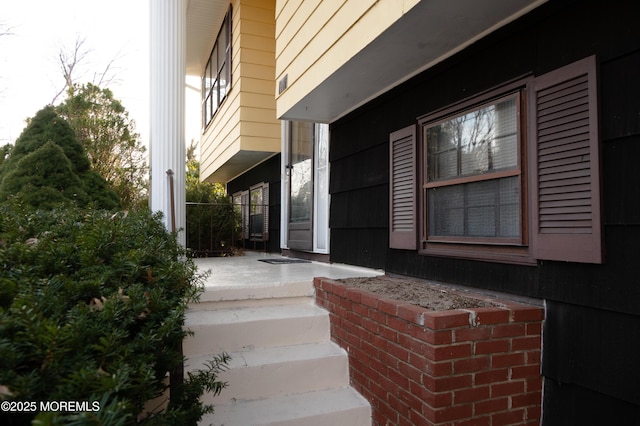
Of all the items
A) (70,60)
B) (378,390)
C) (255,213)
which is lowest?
(378,390)

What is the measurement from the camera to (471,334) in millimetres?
1798

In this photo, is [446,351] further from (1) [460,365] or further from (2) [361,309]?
(2) [361,309]

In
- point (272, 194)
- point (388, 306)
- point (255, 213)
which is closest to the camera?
point (388, 306)

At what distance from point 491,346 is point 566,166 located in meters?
0.86

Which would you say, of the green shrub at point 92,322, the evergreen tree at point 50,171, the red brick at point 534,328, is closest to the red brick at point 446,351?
the red brick at point 534,328

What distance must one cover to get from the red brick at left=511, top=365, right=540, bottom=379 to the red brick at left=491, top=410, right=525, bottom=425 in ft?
0.53

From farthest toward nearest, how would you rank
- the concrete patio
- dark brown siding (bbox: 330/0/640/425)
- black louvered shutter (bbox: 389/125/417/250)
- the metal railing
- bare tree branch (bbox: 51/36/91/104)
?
bare tree branch (bbox: 51/36/91/104) → the metal railing → black louvered shutter (bbox: 389/125/417/250) → the concrete patio → dark brown siding (bbox: 330/0/640/425)

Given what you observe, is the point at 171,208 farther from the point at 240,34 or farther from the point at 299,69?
the point at 240,34

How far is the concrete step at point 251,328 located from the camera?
7.89 ft

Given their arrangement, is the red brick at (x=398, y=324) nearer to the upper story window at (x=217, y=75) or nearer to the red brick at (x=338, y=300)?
the red brick at (x=338, y=300)

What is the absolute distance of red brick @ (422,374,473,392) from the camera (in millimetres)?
1721

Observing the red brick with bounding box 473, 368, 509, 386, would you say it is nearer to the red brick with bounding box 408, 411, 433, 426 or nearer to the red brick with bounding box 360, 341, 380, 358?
the red brick with bounding box 408, 411, 433, 426

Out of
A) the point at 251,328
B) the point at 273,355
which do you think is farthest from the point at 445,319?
the point at 251,328

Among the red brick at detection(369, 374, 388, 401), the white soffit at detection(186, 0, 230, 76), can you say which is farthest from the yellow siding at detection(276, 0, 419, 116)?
the white soffit at detection(186, 0, 230, 76)
